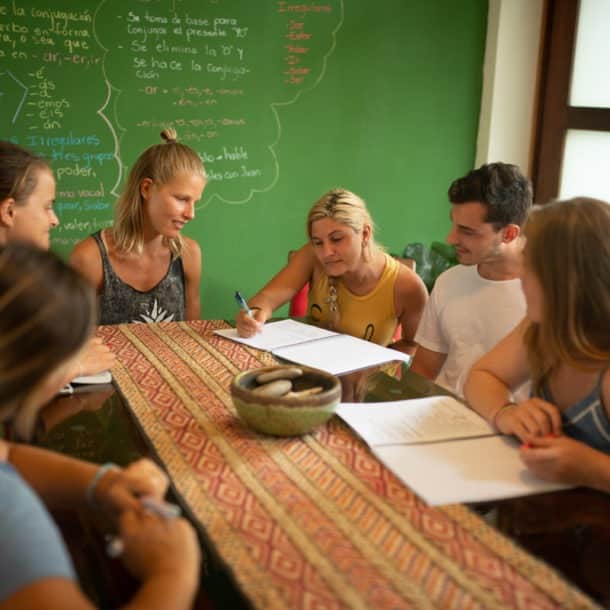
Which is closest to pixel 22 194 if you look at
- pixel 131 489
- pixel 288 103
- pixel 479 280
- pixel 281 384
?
pixel 281 384

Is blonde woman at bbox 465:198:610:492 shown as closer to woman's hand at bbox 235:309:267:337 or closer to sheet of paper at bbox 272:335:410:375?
sheet of paper at bbox 272:335:410:375

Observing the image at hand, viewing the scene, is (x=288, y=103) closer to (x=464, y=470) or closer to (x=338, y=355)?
(x=338, y=355)

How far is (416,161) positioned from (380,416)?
244 cm

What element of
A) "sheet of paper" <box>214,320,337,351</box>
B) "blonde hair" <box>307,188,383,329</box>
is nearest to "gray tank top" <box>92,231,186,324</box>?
"sheet of paper" <box>214,320,337,351</box>

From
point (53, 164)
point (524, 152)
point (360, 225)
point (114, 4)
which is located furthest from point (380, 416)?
point (524, 152)

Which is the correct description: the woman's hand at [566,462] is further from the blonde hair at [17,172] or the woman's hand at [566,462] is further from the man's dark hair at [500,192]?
the blonde hair at [17,172]

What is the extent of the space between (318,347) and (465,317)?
0.43 m

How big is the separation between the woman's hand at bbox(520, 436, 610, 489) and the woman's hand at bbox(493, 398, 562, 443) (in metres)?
0.07

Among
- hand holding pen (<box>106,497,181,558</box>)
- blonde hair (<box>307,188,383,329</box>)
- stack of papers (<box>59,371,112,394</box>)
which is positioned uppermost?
blonde hair (<box>307,188,383,329</box>)

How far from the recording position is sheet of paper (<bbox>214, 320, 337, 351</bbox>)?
183 cm

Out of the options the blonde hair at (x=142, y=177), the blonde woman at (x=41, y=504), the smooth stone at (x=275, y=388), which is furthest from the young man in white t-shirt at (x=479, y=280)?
the blonde woman at (x=41, y=504)

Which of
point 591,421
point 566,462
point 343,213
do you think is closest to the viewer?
point 566,462

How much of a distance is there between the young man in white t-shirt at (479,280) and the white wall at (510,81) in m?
1.66

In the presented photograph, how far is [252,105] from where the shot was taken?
10.4 ft
